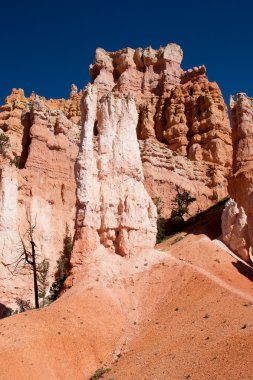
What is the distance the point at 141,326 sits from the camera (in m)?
21.0

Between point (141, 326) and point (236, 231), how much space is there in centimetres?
1153

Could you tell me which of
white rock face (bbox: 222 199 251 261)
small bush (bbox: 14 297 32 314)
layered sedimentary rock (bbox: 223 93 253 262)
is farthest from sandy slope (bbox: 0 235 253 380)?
small bush (bbox: 14 297 32 314)

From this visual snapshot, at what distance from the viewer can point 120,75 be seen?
2630 inches

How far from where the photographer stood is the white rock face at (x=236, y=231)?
29.4 meters

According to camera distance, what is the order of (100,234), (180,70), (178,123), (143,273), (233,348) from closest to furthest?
(233,348) → (143,273) → (100,234) → (178,123) → (180,70)

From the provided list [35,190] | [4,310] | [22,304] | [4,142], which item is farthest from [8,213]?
[4,142]

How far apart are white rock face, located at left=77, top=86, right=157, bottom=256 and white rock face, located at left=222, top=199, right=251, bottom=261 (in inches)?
202

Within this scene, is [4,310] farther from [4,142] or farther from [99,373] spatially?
[99,373]

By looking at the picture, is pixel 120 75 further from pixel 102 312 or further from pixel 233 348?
pixel 233 348

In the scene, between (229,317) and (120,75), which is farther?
(120,75)

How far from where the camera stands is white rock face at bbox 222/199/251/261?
29.4 meters

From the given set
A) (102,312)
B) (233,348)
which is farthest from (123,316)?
(233,348)

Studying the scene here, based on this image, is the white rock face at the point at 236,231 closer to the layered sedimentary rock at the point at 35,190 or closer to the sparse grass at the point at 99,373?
the sparse grass at the point at 99,373

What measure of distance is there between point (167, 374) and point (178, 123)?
44.7 metres
